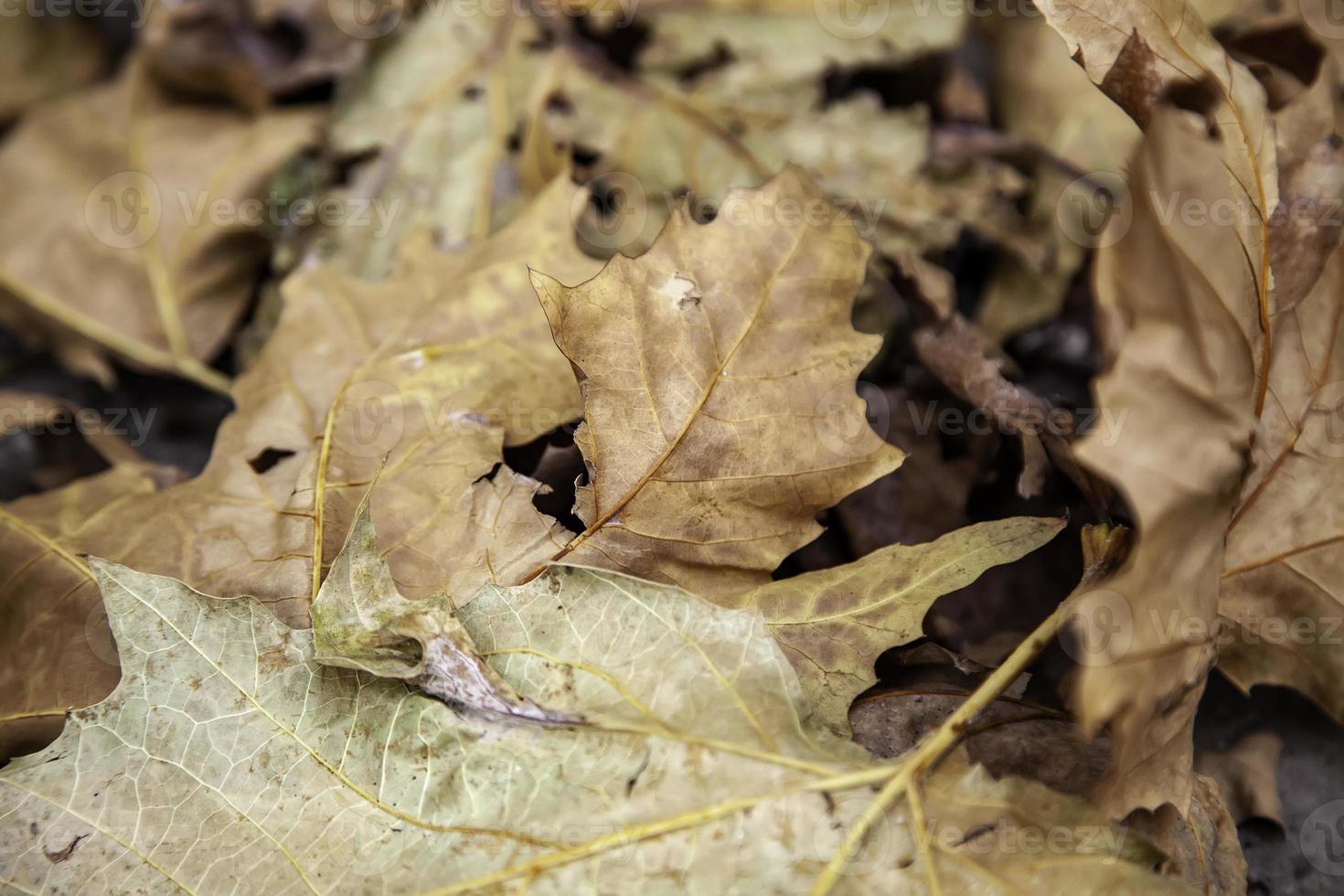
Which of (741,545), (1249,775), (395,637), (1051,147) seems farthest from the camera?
(1051,147)

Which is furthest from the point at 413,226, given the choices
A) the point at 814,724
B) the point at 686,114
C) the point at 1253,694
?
the point at 1253,694

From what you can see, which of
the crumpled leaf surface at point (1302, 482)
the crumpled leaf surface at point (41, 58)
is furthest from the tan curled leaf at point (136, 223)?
the crumpled leaf surface at point (1302, 482)

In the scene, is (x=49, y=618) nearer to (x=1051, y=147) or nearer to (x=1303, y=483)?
(x=1303, y=483)

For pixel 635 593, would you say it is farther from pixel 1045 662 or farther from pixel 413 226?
pixel 413 226

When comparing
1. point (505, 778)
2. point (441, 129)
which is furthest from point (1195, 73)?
point (441, 129)

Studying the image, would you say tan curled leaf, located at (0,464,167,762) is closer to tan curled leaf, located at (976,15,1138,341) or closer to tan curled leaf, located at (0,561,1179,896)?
tan curled leaf, located at (0,561,1179,896)

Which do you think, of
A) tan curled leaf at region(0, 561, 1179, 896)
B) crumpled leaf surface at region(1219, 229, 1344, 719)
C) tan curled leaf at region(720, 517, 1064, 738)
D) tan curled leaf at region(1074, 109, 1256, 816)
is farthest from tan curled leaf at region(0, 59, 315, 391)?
crumpled leaf surface at region(1219, 229, 1344, 719)

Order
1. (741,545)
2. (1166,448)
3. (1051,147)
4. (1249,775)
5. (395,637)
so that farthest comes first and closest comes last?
(1051,147) → (1249,775) → (741,545) → (395,637) → (1166,448)

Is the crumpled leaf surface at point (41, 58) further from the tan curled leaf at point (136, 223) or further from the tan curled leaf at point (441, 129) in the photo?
the tan curled leaf at point (441, 129)
